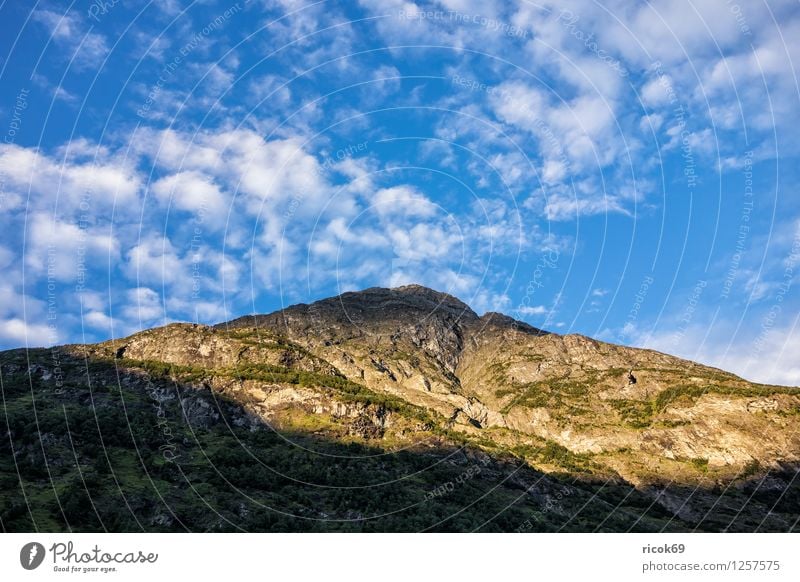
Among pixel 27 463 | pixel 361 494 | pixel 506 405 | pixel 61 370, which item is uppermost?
pixel 61 370

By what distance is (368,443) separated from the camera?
129250 mm

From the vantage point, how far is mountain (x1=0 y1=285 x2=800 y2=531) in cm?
7325

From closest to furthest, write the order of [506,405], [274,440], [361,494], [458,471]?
[361,494]
[458,471]
[274,440]
[506,405]

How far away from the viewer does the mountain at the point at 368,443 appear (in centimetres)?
7325

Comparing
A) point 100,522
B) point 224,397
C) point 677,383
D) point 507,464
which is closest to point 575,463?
point 507,464

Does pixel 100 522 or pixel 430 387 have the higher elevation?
pixel 430 387

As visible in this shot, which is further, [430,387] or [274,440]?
[430,387]

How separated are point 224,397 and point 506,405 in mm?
95470

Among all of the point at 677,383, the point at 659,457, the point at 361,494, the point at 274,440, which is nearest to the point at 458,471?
the point at 361,494

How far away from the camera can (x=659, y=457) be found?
428 ft
